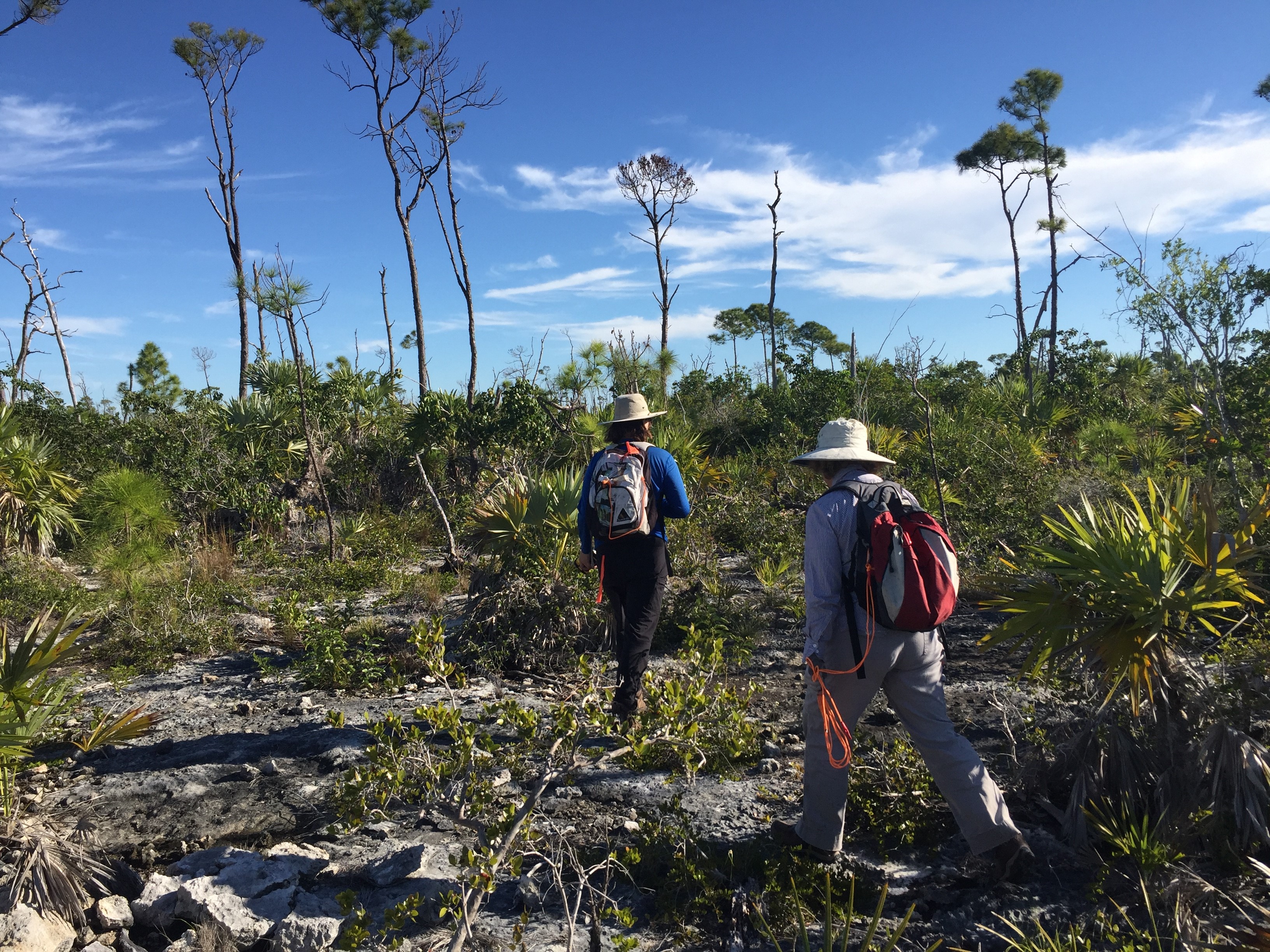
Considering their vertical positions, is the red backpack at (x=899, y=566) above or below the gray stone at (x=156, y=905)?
above

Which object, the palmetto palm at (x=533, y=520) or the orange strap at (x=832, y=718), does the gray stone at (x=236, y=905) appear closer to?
the orange strap at (x=832, y=718)

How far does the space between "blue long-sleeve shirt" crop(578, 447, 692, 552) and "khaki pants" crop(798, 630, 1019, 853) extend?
166 centimetres

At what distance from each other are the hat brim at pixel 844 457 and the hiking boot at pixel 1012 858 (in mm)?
1523

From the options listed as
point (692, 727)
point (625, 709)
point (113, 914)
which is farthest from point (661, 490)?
point (113, 914)

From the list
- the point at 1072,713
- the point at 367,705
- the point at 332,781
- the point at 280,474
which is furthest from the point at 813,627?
the point at 280,474

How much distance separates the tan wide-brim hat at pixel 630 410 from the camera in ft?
15.5

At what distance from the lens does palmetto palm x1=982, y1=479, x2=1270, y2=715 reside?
3129 mm

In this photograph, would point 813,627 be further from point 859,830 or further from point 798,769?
point 798,769

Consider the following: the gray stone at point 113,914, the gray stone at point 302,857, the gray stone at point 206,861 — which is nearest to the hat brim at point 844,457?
the gray stone at point 302,857

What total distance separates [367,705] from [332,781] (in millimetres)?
1080

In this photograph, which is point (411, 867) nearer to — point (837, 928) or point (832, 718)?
point (837, 928)

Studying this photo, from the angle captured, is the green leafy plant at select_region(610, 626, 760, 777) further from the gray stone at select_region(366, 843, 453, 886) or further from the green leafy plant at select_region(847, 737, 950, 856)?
the gray stone at select_region(366, 843, 453, 886)

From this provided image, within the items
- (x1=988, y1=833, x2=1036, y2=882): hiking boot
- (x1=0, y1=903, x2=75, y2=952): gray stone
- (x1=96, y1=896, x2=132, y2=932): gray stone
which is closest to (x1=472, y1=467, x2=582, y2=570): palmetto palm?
(x1=96, y1=896, x2=132, y2=932): gray stone

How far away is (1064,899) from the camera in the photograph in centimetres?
298
